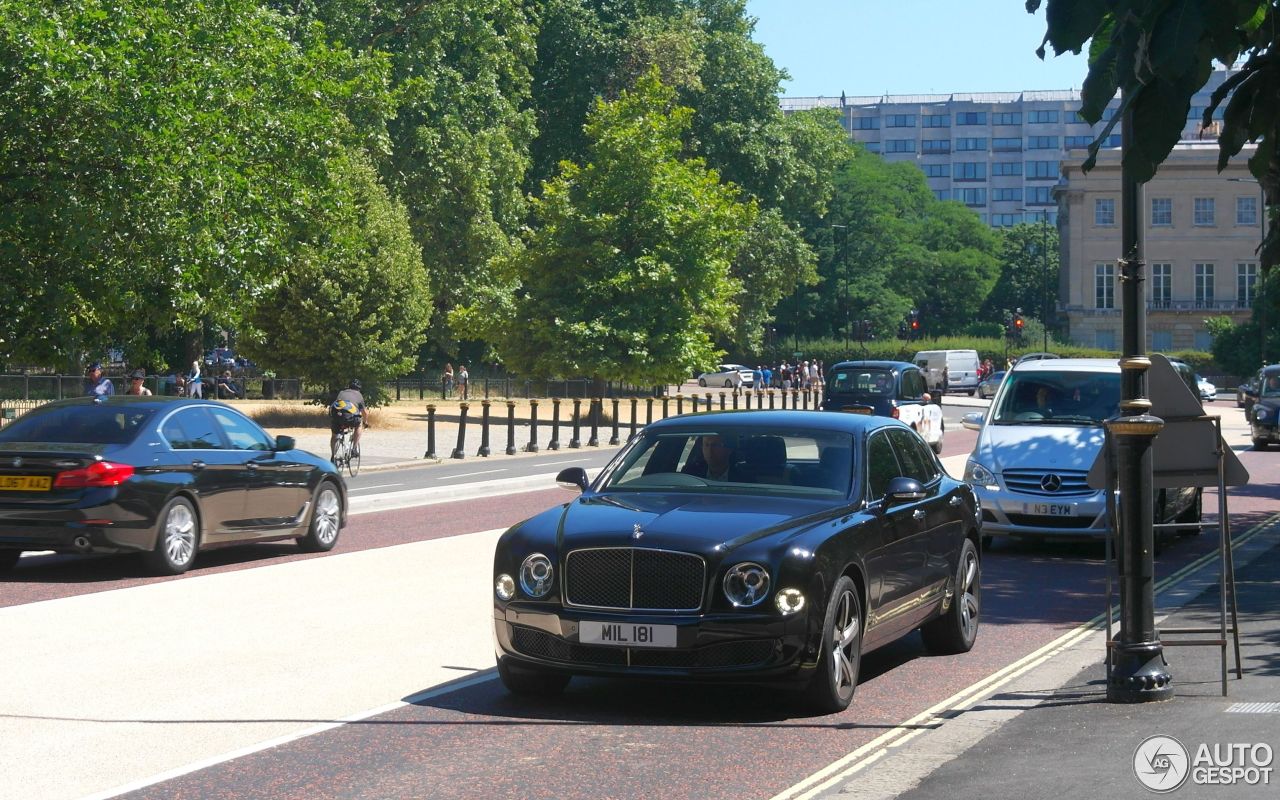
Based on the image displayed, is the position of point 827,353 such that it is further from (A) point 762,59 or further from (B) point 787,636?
(B) point 787,636

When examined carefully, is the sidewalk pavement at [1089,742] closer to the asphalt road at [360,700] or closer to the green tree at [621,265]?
the asphalt road at [360,700]

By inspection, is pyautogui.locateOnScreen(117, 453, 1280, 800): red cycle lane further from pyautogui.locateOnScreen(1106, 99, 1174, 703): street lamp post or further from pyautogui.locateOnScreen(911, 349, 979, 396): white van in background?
pyautogui.locateOnScreen(911, 349, 979, 396): white van in background

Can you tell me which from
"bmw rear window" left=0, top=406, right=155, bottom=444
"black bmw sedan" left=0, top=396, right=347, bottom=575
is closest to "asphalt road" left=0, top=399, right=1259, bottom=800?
"black bmw sedan" left=0, top=396, right=347, bottom=575

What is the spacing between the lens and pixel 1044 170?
19575 cm

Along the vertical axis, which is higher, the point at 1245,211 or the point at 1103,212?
the point at 1245,211

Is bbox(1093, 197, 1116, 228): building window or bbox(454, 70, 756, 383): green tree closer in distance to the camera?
bbox(454, 70, 756, 383): green tree

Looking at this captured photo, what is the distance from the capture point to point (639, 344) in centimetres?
5162

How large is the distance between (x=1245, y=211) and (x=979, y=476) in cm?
11041

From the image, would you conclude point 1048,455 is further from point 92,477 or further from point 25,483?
point 25,483

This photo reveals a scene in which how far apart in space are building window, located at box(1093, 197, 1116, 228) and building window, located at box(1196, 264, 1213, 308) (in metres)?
6.77

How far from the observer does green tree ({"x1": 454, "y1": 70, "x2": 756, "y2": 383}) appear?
5138cm

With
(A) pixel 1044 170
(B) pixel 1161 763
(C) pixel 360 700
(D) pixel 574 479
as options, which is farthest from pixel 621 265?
(A) pixel 1044 170

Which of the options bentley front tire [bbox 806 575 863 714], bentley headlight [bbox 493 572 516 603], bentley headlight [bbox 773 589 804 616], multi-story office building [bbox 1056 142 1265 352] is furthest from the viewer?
multi-story office building [bbox 1056 142 1265 352]

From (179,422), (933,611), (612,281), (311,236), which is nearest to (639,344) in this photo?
(612,281)
